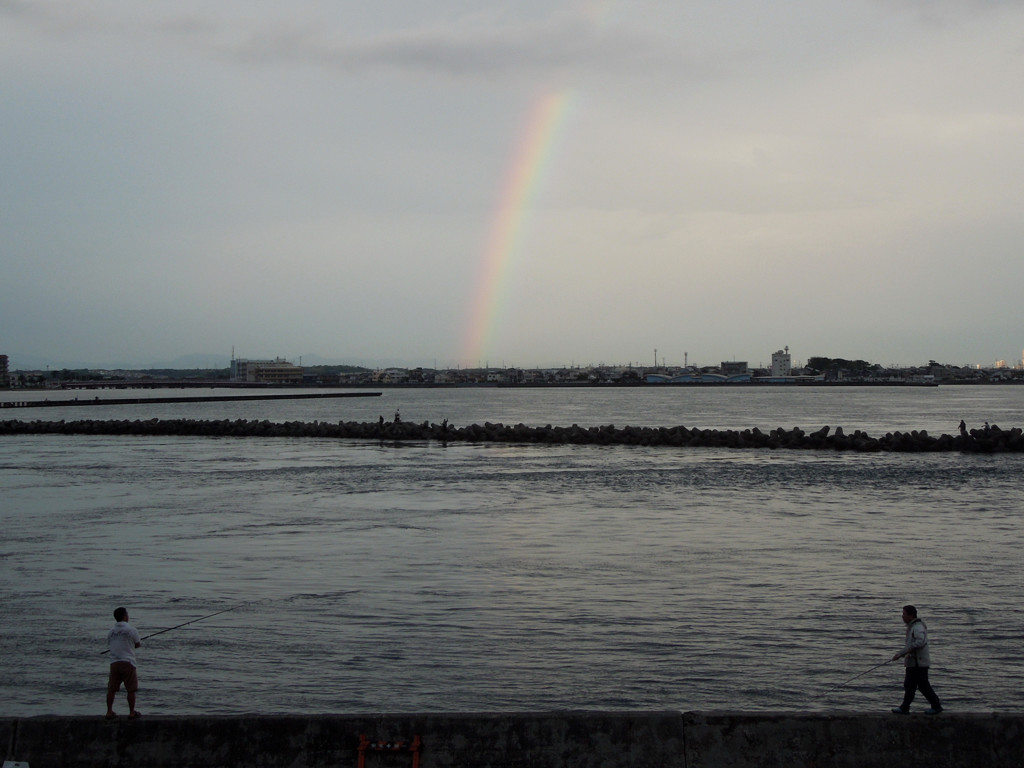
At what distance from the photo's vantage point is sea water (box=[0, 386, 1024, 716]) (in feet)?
36.1

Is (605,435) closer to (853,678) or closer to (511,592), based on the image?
(511,592)

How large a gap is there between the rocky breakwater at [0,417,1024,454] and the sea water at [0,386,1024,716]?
1584 cm

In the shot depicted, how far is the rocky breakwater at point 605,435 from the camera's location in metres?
50.1

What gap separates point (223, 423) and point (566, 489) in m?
43.8

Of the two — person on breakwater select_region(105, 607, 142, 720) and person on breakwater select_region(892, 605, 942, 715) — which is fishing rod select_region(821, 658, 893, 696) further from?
person on breakwater select_region(105, 607, 142, 720)

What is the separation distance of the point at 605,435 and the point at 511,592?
135ft

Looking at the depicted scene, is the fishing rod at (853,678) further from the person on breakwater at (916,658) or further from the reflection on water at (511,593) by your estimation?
the person on breakwater at (916,658)

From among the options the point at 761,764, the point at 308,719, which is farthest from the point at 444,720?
the point at 761,764

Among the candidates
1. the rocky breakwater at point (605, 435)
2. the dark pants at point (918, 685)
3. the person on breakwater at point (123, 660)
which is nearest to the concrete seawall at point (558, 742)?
the dark pants at point (918, 685)

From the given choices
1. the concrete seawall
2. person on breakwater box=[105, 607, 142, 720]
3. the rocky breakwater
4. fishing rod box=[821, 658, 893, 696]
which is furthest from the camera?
the rocky breakwater

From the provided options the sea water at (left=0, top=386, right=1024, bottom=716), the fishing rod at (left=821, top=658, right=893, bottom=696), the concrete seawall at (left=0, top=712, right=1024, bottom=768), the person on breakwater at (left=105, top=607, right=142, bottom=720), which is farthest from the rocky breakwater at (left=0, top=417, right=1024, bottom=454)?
the person on breakwater at (left=105, top=607, right=142, bottom=720)

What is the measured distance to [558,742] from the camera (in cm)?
798

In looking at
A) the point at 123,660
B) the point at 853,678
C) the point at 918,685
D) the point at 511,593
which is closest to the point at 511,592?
the point at 511,593

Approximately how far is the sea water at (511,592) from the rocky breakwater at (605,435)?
623 inches
